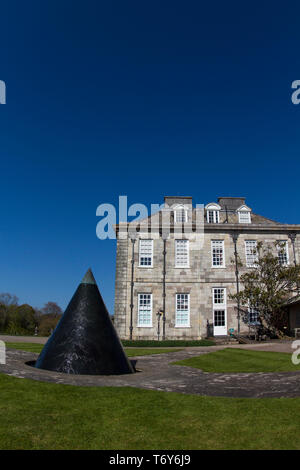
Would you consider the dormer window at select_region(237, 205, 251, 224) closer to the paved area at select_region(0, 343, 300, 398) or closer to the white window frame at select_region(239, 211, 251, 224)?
the white window frame at select_region(239, 211, 251, 224)

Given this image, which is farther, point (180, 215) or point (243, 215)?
point (243, 215)

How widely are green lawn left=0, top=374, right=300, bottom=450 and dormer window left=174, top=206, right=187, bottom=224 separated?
24.1 m

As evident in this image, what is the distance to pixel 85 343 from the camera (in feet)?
25.5

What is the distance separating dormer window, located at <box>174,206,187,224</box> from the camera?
2951cm

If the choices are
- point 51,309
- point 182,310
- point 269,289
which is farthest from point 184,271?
point 51,309

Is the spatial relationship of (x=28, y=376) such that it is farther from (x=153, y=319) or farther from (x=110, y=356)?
(x=153, y=319)

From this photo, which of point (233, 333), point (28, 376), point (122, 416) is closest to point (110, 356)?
point (28, 376)

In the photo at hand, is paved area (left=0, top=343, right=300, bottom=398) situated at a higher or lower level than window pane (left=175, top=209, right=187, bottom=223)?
lower

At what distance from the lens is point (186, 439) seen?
377 cm

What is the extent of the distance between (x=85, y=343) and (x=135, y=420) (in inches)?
144

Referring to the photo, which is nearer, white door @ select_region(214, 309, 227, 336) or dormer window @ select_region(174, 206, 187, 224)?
white door @ select_region(214, 309, 227, 336)

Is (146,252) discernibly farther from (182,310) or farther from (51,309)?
(51,309)

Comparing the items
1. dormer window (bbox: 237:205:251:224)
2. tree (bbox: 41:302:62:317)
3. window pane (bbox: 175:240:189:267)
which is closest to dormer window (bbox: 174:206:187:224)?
window pane (bbox: 175:240:189:267)

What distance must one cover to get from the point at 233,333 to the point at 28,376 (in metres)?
22.2
